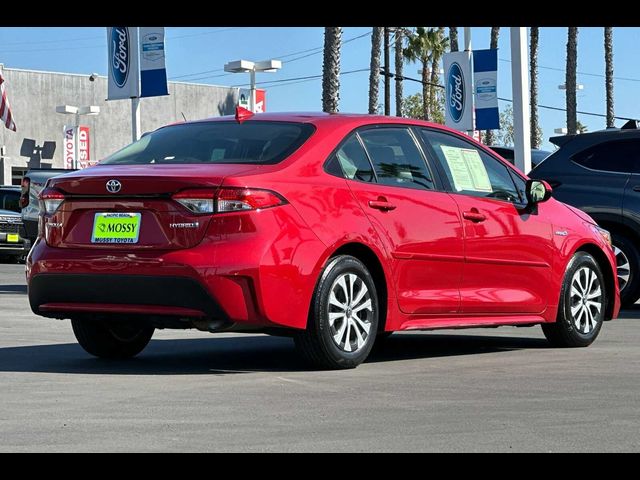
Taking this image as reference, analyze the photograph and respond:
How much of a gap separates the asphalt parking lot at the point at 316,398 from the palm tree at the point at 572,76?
37889mm

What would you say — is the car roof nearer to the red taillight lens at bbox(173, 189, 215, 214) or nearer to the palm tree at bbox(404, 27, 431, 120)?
the red taillight lens at bbox(173, 189, 215, 214)

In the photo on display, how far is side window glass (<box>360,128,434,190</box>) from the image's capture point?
29.2 feet

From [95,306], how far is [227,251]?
0.92 meters

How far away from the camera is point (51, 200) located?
848cm

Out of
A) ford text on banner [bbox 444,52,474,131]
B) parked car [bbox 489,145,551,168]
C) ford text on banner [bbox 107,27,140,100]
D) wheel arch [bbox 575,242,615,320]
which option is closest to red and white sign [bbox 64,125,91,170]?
ford text on banner [bbox 444,52,474,131]

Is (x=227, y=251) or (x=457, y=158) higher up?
(x=457, y=158)

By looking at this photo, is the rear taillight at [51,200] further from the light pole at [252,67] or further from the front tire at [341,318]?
the light pole at [252,67]

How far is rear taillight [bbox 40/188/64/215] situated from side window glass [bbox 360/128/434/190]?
1942 mm

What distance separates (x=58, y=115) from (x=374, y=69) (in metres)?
15.0
